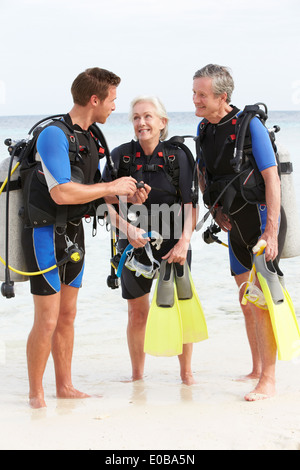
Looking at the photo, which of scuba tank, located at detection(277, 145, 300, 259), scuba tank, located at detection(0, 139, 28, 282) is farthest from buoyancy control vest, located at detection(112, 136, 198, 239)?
scuba tank, located at detection(0, 139, 28, 282)

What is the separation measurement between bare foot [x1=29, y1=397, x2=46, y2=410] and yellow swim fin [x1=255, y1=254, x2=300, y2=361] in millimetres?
1380

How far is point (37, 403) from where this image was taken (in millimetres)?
3592

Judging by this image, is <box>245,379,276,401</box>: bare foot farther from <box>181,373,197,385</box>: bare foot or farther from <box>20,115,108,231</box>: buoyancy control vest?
<box>20,115,108,231</box>: buoyancy control vest

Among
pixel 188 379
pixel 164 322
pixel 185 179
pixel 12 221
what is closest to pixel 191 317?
pixel 164 322

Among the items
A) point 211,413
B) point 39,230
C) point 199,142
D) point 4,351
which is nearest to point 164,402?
point 211,413

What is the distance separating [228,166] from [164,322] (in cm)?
101

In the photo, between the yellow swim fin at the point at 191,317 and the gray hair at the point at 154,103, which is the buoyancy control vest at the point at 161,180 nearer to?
the gray hair at the point at 154,103

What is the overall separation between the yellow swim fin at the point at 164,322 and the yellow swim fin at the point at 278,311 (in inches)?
21.6

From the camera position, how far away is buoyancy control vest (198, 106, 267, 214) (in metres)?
3.61

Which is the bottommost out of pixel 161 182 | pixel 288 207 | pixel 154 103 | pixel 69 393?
pixel 69 393

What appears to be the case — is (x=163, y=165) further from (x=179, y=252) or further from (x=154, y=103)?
(x=179, y=252)

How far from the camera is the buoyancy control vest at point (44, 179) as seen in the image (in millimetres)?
3461
